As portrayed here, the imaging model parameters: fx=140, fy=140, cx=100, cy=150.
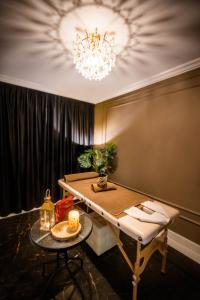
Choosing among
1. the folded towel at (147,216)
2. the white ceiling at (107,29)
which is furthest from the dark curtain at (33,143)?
the folded towel at (147,216)

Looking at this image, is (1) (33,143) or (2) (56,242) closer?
(2) (56,242)

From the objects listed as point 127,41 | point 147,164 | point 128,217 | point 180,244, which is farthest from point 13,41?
point 180,244

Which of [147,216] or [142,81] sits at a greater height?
[142,81]

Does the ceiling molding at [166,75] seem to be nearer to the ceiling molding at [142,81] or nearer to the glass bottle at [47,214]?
the ceiling molding at [142,81]

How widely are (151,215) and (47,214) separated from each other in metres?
1.06

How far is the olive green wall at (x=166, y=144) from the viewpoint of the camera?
1.87 metres

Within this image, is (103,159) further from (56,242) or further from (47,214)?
(56,242)

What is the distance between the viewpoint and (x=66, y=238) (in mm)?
1233

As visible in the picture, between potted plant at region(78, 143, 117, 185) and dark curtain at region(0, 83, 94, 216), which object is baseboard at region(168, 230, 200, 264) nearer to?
potted plant at region(78, 143, 117, 185)

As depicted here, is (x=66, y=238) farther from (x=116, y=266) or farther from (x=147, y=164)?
(x=147, y=164)

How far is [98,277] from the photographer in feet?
5.03

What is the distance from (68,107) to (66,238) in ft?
9.08

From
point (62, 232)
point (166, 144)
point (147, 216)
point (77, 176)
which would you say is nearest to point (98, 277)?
point (62, 232)

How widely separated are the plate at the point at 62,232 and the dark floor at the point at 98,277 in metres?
0.62
